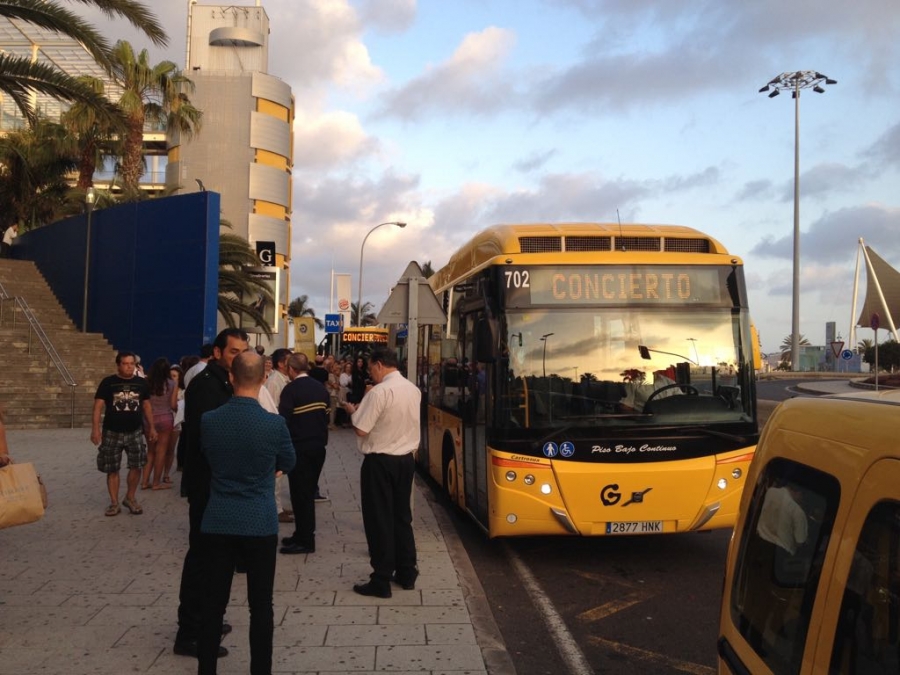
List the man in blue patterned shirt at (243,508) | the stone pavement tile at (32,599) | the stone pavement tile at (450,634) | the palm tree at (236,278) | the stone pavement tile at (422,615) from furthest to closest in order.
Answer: the palm tree at (236,278), the stone pavement tile at (32,599), the stone pavement tile at (422,615), the stone pavement tile at (450,634), the man in blue patterned shirt at (243,508)

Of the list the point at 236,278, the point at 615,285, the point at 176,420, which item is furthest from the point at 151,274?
the point at 615,285

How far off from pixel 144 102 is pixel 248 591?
1276 inches

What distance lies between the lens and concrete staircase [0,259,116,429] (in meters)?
21.2

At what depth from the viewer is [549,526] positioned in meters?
7.68

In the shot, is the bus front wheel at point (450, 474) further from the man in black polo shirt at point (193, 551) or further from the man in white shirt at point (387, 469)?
the man in black polo shirt at point (193, 551)

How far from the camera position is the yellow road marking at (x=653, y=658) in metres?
5.41

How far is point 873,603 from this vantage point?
198 centimetres

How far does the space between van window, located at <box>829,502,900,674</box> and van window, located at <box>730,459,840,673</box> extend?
6.1 inches

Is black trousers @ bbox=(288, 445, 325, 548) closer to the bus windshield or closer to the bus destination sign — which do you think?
the bus windshield

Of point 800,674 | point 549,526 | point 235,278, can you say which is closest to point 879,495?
point 800,674

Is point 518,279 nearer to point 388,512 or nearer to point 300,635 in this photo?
point 388,512

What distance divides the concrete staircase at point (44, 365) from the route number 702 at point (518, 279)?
16.5 metres

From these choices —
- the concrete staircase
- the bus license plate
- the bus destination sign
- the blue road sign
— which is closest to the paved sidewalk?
the bus license plate

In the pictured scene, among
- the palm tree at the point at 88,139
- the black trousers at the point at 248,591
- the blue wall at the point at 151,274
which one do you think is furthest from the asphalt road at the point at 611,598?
the palm tree at the point at 88,139
